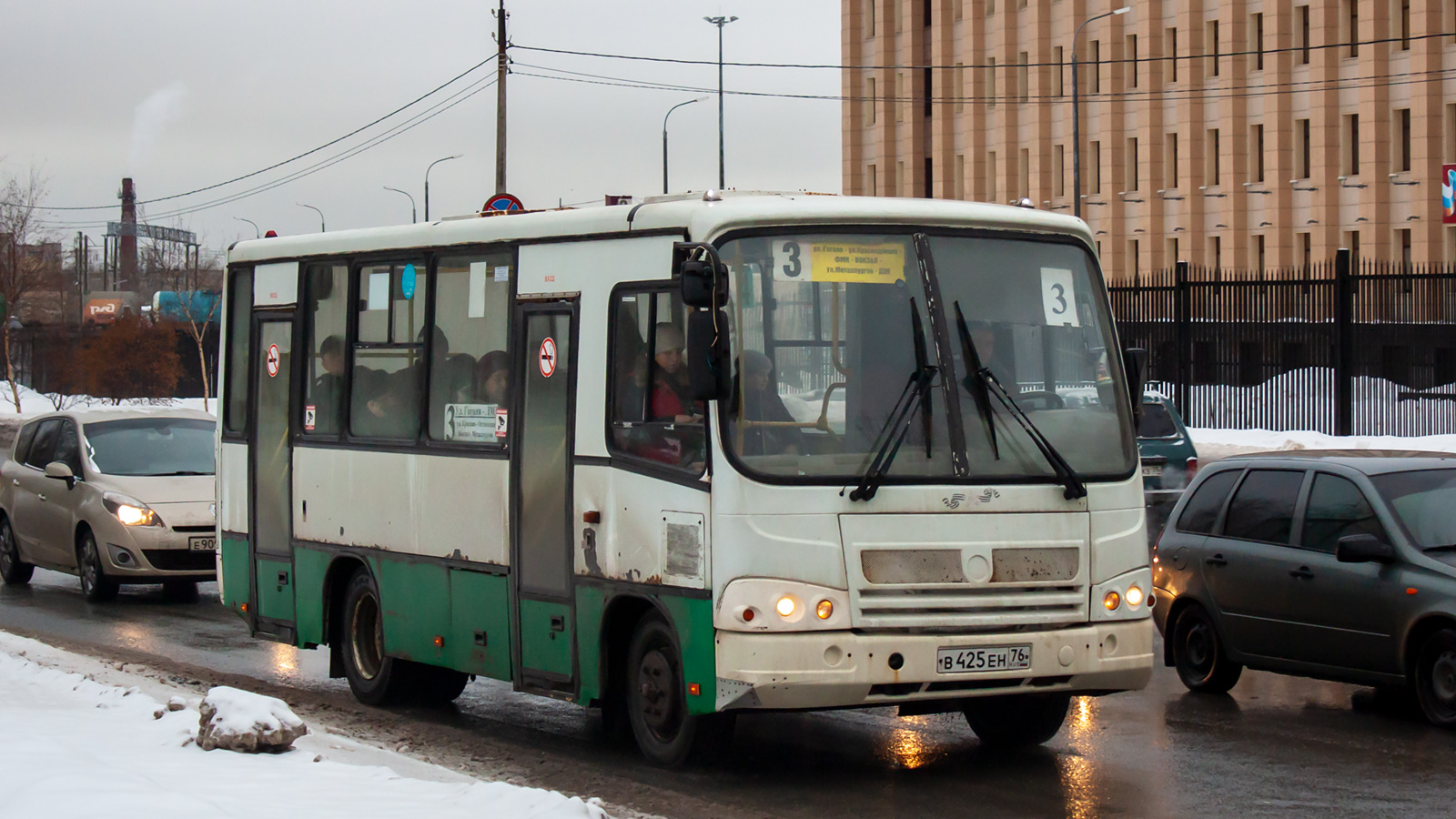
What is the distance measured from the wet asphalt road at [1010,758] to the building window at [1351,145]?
48.8m

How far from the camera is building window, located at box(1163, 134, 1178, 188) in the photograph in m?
65.8

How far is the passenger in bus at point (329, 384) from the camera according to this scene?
11398 millimetres

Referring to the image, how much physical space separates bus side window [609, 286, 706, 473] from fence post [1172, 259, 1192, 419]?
2646 centimetres

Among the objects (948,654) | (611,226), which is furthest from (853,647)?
(611,226)

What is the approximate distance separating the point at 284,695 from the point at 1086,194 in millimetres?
61374

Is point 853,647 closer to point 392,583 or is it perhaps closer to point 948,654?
point 948,654

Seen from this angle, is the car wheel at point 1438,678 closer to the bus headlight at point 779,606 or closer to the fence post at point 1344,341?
the bus headlight at point 779,606

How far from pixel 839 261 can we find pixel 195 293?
6718 centimetres

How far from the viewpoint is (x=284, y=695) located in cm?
1147

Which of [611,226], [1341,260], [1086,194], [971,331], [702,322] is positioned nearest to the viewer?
[702,322]

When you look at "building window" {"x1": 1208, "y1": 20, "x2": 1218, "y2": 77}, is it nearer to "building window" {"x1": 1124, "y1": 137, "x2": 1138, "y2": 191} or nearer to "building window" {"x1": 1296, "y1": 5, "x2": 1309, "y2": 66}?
"building window" {"x1": 1296, "y1": 5, "x2": 1309, "y2": 66}

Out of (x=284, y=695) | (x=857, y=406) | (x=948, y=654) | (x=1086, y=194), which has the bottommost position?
(x=284, y=695)

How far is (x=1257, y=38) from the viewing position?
6069 cm

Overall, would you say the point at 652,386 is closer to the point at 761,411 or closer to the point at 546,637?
the point at 761,411
